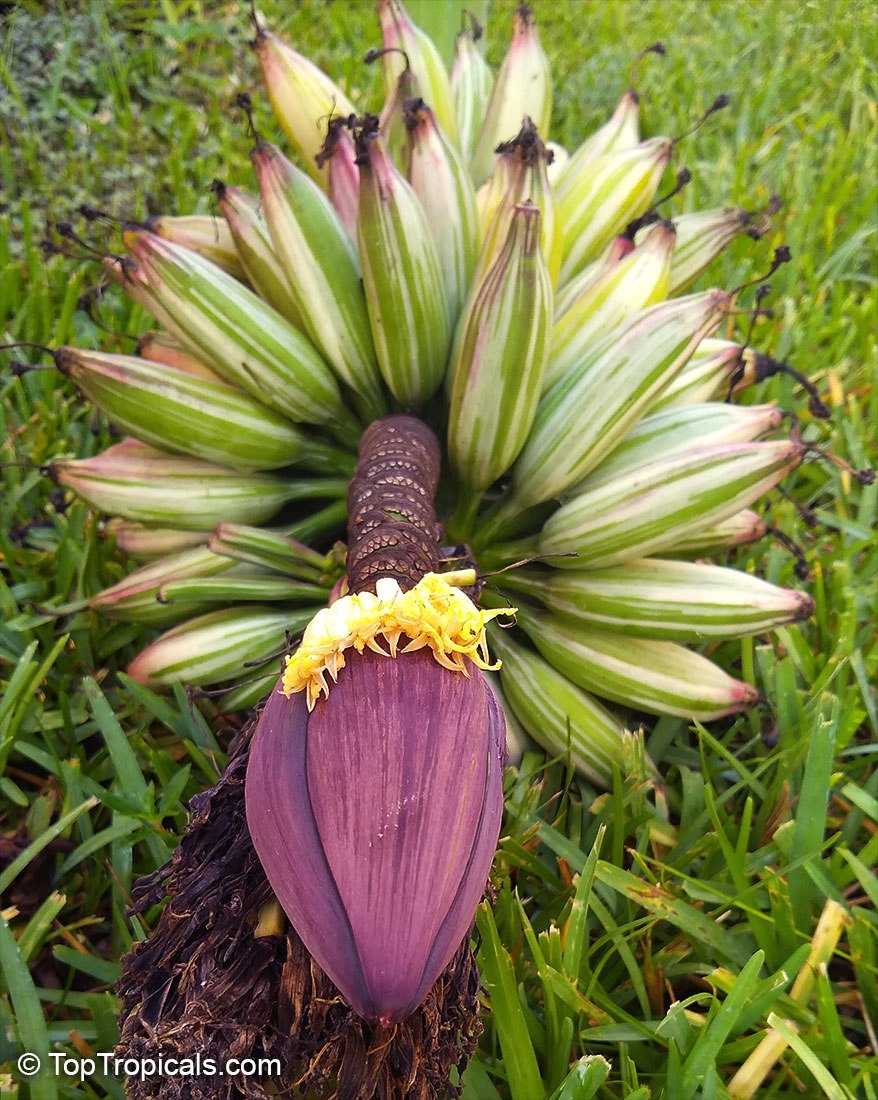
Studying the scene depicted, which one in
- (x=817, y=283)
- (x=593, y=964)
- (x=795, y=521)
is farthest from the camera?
(x=817, y=283)

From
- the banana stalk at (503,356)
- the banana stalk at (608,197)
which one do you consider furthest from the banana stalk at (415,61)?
the banana stalk at (503,356)

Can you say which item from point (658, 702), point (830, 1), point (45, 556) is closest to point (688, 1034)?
point (658, 702)

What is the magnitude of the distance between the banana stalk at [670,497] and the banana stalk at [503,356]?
9 cm

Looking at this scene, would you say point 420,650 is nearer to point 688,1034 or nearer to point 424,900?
point 424,900

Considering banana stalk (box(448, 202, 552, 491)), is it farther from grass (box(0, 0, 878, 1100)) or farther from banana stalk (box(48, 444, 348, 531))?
grass (box(0, 0, 878, 1100))

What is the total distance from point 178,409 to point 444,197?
342 millimetres

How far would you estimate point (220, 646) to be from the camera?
83cm

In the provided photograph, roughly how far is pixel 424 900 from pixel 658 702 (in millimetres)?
456

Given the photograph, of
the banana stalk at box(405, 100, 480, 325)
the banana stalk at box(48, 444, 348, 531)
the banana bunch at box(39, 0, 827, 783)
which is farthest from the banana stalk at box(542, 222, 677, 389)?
the banana stalk at box(48, 444, 348, 531)

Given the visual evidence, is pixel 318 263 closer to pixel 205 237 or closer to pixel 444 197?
pixel 444 197

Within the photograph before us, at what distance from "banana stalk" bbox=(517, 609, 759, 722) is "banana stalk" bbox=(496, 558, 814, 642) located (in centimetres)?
3

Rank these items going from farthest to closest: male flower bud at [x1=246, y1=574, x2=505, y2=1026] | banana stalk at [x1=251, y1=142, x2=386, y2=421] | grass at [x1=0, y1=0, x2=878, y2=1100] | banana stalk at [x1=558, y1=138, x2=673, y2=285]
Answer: banana stalk at [x1=558, y1=138, x2=673, y2=285]
banana stalk at [x1=251, y1=142, x2=386, y2=421]
grass at [x1=0, y1=0, x2=878, y2=1100]
male flower bud at [x1=246, y1=574, x2=505, y2=1026]

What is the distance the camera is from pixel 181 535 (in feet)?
3.04

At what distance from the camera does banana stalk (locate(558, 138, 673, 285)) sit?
3.19 ft
